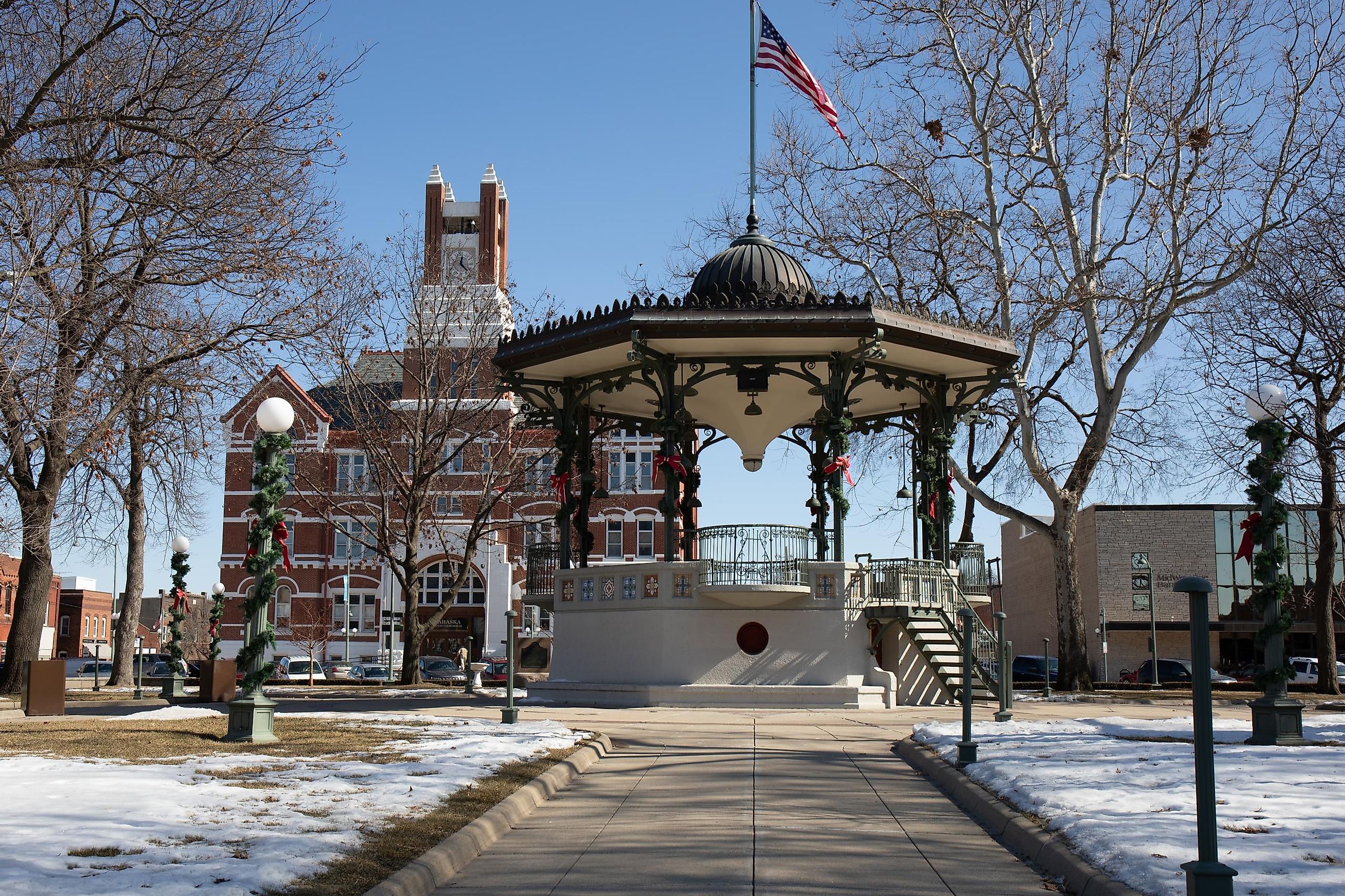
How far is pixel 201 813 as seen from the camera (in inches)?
334

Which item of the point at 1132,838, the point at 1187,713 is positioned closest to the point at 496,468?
the point at 1187,713

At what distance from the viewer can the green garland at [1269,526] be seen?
14.6 m

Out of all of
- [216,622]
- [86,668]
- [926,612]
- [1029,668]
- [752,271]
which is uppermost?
[752,271]

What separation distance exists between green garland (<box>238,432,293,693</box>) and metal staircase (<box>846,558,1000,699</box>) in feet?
41.2

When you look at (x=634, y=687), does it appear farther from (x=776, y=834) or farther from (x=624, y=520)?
(x=624, y=520)

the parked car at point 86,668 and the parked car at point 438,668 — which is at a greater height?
the parked car at point 438,668

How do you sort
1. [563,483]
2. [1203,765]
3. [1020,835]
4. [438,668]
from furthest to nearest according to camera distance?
[438,668]
[563,483]
[1020,835]
[1203,765]

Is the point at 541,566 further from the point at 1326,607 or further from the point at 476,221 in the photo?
the point at 476,221

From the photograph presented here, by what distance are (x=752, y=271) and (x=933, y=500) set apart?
6298 millimetres

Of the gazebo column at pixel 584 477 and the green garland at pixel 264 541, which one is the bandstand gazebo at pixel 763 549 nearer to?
the gazebo column at pixel 584 477

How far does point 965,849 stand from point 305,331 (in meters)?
16.7

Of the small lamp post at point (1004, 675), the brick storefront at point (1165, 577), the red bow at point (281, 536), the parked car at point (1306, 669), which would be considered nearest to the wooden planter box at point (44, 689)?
the red bow at point (281, 536)

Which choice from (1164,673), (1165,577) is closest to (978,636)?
(1164,673)

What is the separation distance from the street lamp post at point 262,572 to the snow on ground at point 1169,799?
775 cm
